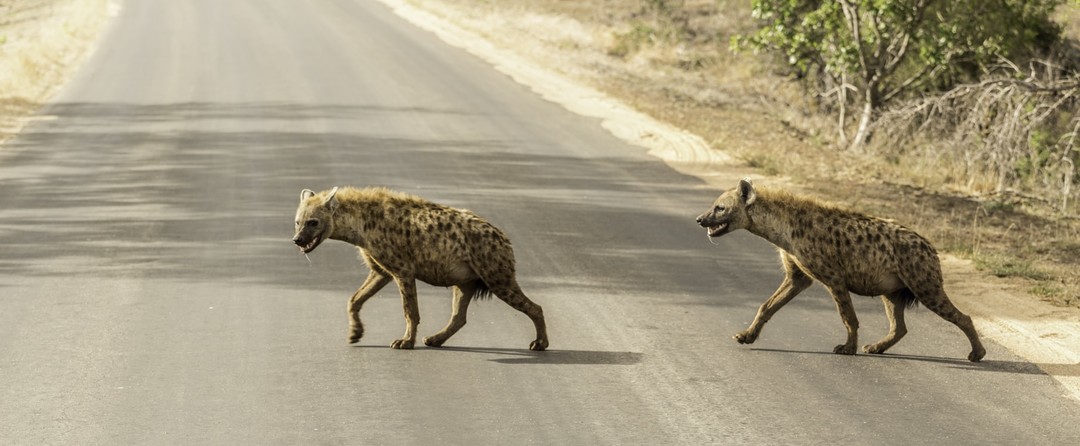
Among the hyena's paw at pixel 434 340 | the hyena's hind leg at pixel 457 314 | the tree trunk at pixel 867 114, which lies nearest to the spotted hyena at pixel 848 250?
the hyena's hind leg at pixel 457 314

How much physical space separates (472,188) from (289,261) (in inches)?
205

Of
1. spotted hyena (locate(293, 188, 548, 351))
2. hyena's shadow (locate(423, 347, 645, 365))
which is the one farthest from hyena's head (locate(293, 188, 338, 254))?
hyena's shadow (locate(423, 347, 645, 365))

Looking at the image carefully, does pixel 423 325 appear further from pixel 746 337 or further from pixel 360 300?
pixel 746 337

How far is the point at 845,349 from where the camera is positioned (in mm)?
10250

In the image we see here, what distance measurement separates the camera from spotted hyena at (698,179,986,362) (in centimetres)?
993

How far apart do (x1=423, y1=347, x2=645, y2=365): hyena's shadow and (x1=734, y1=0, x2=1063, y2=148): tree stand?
14.3 m

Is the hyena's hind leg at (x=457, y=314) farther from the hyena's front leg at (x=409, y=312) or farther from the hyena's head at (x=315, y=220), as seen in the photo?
the hyena's head at (x=315, y=220)

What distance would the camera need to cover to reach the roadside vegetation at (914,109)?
17.6 m

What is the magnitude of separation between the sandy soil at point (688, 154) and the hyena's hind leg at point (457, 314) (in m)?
4.04

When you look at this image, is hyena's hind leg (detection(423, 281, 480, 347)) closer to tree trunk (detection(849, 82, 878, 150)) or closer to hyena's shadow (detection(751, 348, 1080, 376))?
hyena's shadow (detection(751, 348, 1080, 376))

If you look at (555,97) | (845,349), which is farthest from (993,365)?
(555,97)

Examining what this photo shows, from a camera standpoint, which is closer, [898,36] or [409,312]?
[409,312]

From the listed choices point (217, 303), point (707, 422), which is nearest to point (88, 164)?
Result: point (217, 303)

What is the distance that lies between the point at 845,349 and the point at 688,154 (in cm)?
1229
